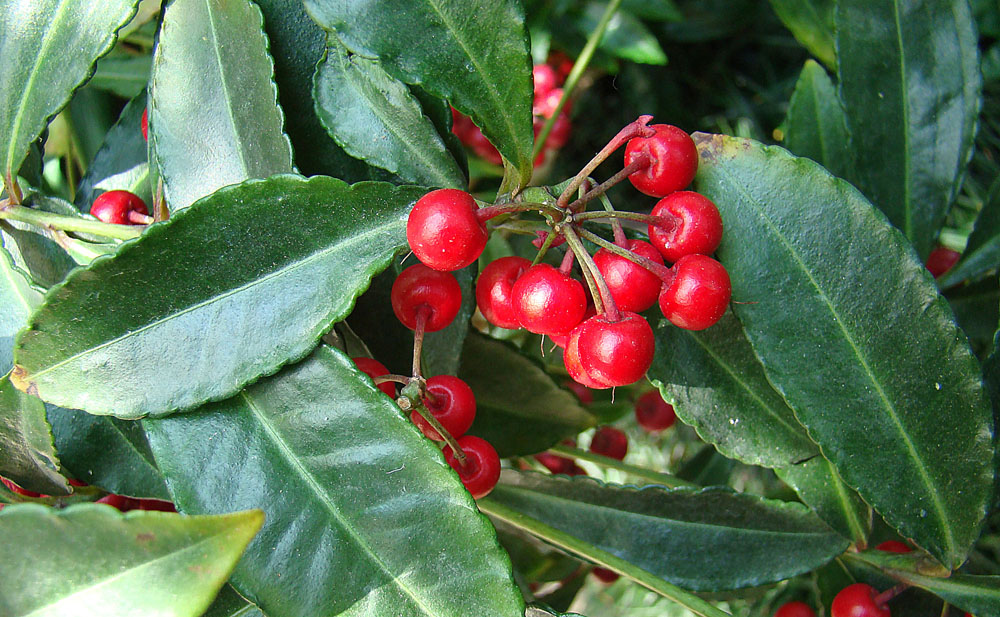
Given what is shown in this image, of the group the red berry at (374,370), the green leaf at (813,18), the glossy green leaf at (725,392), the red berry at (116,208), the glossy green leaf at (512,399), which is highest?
the red berry at (116,208)

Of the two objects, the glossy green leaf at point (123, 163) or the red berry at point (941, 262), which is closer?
the glossy green leaf at point (123, 163)

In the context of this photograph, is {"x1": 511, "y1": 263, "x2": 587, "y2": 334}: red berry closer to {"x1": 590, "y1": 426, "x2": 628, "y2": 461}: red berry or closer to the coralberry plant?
the coralberry plant

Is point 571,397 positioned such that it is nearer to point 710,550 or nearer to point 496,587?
point 710,550

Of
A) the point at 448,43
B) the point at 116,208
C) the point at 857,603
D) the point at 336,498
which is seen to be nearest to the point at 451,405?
the point at 336,498

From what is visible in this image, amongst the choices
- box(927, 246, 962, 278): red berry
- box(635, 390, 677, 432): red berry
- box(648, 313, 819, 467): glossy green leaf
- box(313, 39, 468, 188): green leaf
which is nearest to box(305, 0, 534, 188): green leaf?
box(313, 39, 468, 188): green leaf

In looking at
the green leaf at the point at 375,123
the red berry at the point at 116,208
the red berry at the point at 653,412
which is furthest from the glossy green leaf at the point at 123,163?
the red berry at the point at 653,412

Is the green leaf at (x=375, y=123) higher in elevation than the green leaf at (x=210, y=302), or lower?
higher

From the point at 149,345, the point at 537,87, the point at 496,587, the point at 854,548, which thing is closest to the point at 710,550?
the point at 854,548

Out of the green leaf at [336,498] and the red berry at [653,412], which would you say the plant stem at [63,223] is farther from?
the red berry at [653,412]
